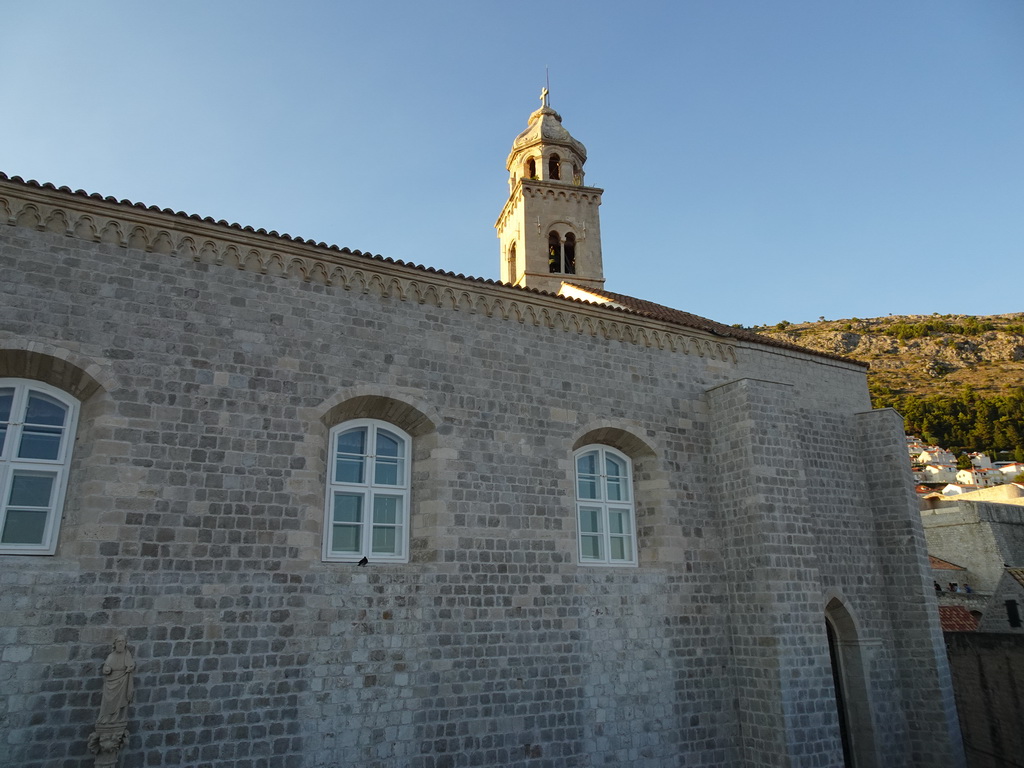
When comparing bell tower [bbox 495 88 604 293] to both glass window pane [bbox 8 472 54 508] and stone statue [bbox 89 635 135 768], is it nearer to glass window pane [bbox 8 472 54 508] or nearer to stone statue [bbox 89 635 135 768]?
glass window pane [bbox 8 472 54 508]

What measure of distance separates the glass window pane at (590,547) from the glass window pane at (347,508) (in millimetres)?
3701

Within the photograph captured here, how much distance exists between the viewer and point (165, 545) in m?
8.55

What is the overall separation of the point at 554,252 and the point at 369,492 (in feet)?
40.0

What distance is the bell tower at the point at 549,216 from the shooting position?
20.0m

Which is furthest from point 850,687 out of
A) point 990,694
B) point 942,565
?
point 942,565

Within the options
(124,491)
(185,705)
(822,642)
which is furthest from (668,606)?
(124,491)

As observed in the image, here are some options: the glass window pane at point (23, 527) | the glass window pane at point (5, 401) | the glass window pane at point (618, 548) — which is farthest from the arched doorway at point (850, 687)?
the glass window pane at point (5, 401)

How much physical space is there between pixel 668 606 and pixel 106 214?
1008 cm

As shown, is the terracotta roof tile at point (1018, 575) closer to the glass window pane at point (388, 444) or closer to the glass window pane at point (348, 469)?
the glass window pane at point (388, 444)

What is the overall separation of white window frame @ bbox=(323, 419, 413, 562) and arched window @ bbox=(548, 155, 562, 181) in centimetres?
1333

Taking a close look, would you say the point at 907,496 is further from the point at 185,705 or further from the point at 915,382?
the point at 915,382

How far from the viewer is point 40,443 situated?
863 cm

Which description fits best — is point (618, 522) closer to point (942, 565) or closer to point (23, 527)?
point (23, 527)

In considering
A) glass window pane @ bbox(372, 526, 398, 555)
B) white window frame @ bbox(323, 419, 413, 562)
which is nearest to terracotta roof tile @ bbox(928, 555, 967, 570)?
white window frame @ bbox(323, 419, 413, 562)
